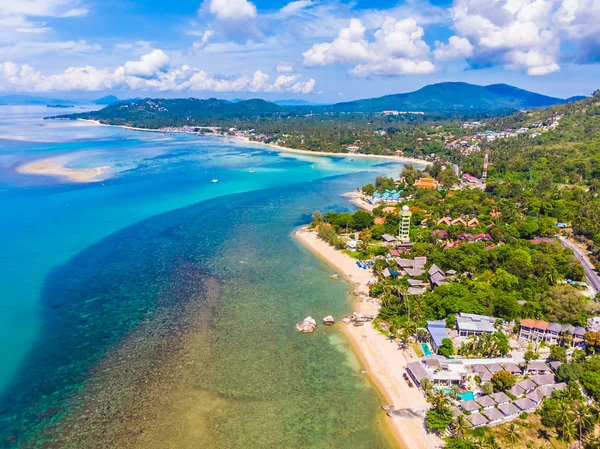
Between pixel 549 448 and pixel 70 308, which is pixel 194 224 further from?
pixel 549 448

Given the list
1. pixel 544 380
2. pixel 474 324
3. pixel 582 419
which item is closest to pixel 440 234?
pixel 474 324

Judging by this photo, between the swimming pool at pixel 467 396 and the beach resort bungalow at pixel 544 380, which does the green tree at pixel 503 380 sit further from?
the swimming pool at pixel 467 396

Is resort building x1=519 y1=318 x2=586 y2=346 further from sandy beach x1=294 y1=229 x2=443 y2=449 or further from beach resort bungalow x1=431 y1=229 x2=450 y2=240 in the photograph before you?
beach resort bungalow x1=431 y1=229 x2=450 y2=240

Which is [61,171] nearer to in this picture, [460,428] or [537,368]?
[460,428]

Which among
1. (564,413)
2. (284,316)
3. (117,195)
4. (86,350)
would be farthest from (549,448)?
(117,195)

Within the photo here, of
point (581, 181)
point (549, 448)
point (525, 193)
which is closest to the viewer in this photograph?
point (549, 448)

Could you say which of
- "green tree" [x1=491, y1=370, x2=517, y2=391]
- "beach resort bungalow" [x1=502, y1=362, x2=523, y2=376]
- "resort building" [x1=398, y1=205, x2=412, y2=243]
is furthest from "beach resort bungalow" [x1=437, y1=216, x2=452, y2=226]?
"green tree" [x1=491, y1=370, x2=517, y2=391]

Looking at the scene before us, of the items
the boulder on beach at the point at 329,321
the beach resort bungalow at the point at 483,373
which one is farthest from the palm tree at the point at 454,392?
the boulder on beach at the point at 329,321
